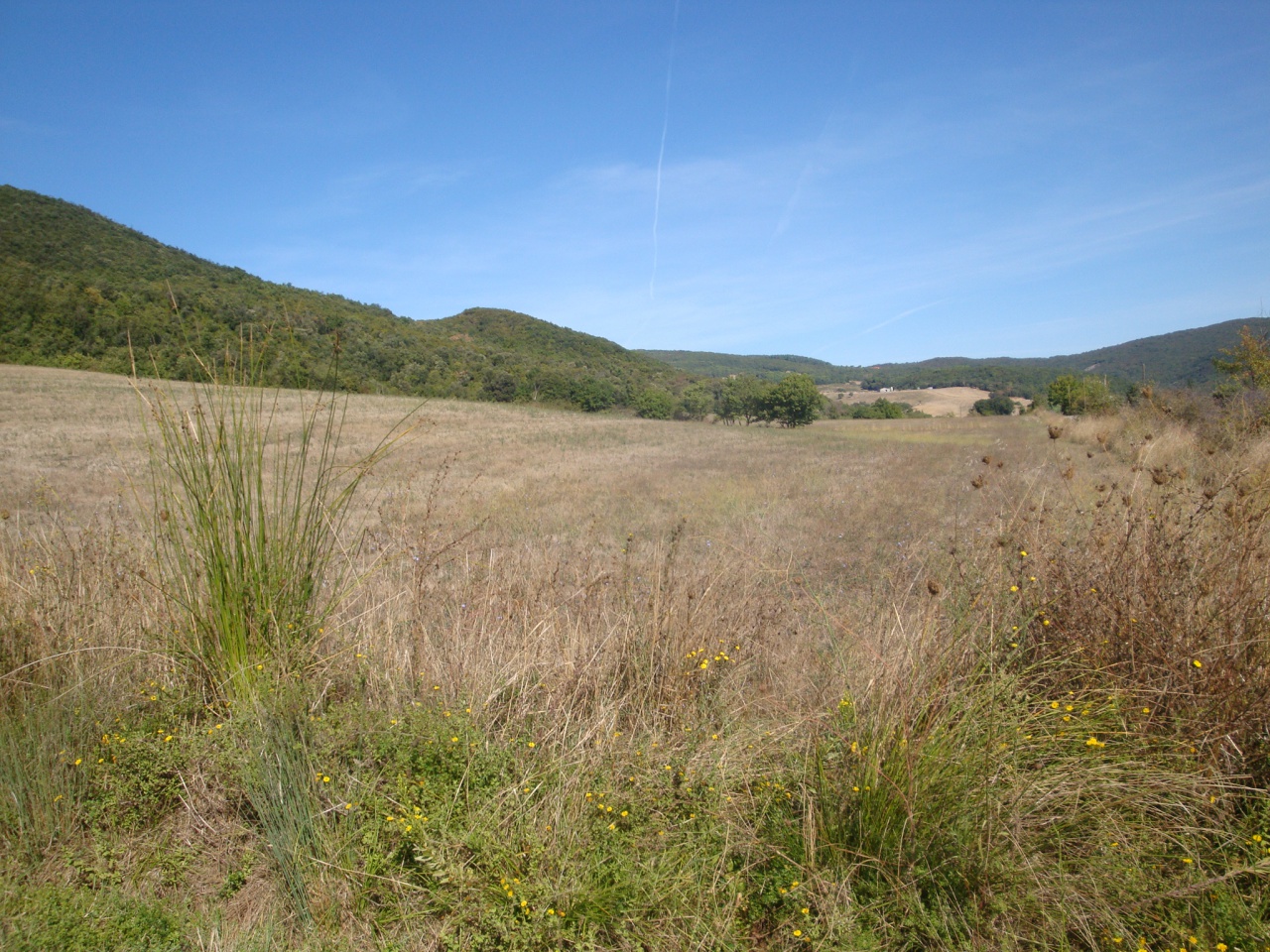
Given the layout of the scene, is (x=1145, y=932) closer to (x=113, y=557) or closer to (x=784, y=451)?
(x=113, y=557)

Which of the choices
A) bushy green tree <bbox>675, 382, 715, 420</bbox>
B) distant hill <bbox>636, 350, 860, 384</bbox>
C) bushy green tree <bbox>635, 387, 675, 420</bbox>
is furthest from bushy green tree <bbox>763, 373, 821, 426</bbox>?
distant hill <bbox>636, 350, 860, 384</bbox>

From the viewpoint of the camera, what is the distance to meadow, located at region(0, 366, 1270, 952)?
6.40 ft

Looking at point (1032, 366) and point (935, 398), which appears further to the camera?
point (1032, 366)

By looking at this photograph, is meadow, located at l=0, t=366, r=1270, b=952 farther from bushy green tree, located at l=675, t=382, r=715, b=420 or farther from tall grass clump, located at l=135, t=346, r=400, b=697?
Answer: bushy green tree, located at l=675, t=382, r=715, b=420

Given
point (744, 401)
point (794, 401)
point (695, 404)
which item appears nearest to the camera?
point (794, 401)

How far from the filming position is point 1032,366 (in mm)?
98500

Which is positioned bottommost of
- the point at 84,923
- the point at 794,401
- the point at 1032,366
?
the point at 84,923

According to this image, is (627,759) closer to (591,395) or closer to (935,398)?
(591,395)

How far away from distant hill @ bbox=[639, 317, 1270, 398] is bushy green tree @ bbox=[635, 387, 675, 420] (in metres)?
36.5

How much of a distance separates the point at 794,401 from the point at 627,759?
72.6 metres

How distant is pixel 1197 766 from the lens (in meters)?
2.34

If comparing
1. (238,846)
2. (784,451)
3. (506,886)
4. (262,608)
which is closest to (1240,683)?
(506,886)

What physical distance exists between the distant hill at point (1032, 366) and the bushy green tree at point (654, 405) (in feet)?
120

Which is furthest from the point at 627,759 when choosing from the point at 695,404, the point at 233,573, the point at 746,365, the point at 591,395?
the point at 746,365
